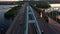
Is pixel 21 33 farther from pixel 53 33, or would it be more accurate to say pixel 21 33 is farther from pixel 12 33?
pixel 53 33

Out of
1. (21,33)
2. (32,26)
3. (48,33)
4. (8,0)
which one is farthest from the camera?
(8,0)

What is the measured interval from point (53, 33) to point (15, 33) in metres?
0.98

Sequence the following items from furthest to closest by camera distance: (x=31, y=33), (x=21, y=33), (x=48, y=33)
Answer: (x=48, y=33)
(x=31, y=33)
(x=21, y=33)

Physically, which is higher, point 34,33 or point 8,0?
point 34,33

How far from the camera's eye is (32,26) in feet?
13.6

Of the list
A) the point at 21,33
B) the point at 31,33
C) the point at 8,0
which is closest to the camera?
the point at 21,33

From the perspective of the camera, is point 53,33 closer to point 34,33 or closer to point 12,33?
point 34,33

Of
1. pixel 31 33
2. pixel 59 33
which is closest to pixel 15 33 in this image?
pixel 31 33

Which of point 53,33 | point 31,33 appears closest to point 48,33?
point 53,33

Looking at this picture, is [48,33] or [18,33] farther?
[48,33]

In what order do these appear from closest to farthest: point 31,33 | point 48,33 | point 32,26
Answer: point 31,33
point 48,33
point 32,26

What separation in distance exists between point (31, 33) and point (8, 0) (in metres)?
36.3

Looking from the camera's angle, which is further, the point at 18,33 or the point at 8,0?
the point at 8,0

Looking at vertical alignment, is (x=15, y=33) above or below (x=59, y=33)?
above
